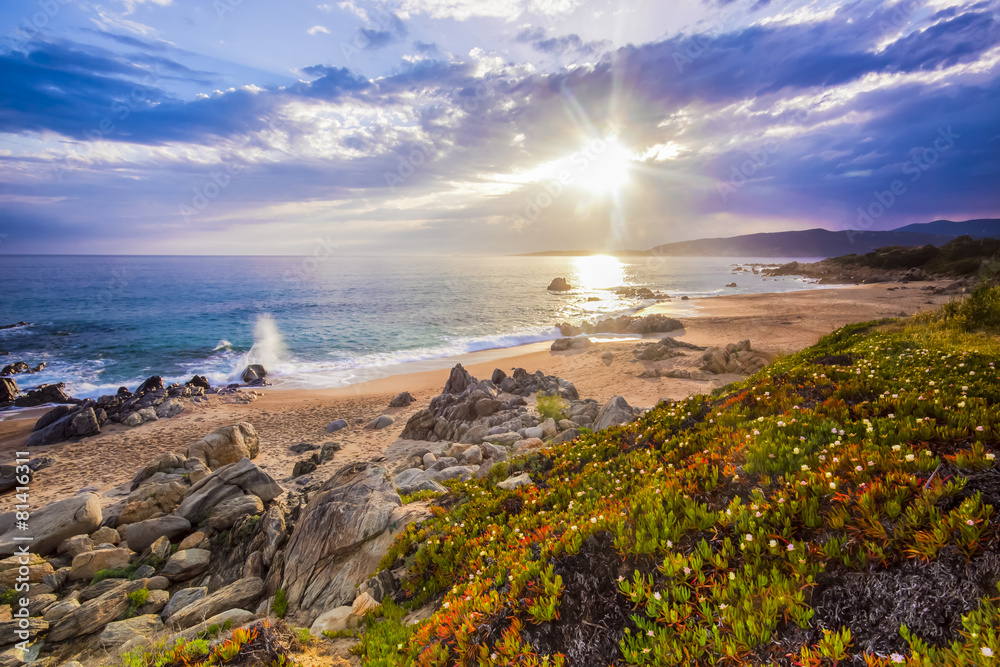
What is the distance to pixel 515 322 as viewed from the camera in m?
55.7

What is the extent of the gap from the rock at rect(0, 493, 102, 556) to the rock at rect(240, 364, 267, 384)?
21272mm

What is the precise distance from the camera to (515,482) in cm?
816

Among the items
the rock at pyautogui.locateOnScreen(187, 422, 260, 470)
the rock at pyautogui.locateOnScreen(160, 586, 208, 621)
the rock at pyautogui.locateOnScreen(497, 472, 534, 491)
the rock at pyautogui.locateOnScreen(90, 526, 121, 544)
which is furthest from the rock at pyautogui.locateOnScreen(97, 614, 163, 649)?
the rock at pyautogui.locateOnScreen(187, 422, 260, 470)

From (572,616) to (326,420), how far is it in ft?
64.7

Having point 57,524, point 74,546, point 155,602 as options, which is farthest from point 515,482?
point 57,524

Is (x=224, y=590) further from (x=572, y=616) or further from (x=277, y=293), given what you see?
(x=277, y=293)

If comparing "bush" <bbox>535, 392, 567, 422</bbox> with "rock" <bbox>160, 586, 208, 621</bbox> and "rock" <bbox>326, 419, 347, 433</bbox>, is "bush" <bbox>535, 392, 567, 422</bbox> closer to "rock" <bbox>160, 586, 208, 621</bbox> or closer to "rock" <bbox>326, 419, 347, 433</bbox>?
"rock" <bbox>326, 419, 347, 433</bbox>

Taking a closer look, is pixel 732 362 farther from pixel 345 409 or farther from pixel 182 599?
pixel 182 599

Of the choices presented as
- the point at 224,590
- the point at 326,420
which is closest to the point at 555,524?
the point at 224,590

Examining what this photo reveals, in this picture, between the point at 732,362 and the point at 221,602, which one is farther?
the point at 732,362

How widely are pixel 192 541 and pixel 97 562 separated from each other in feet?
6.08

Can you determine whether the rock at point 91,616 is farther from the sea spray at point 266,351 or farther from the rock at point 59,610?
the sea spray at point 266,351

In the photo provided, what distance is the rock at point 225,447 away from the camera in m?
15.3

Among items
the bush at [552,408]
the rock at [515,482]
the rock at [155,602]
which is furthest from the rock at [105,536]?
the bush at [552,408]
